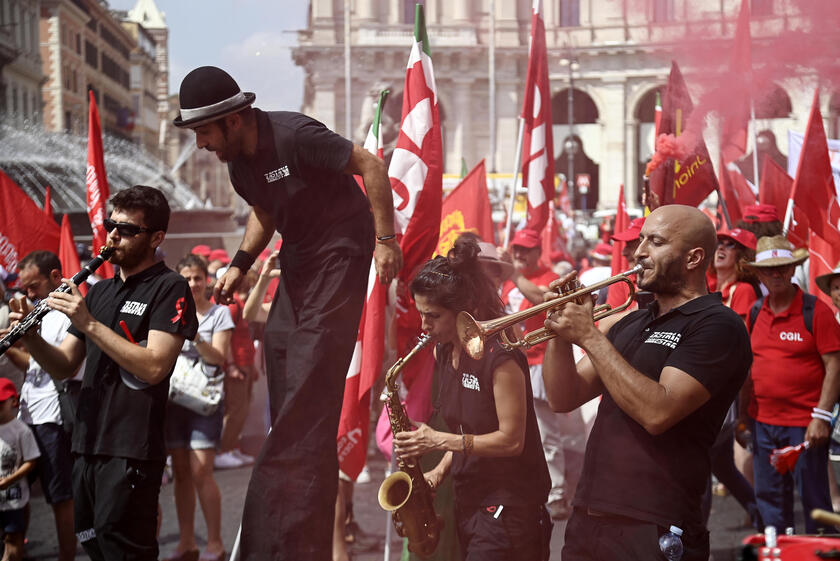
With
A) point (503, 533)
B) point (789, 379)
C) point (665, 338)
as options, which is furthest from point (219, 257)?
point (665, 338)

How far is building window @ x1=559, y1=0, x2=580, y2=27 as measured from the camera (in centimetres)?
4844

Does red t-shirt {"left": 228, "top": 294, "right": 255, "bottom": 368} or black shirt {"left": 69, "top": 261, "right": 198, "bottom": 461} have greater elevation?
black shirt {"left": 69, "top": 261, "right": 198, "bottom": 461}

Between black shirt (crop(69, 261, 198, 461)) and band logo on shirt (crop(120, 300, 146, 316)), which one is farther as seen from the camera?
band logo on shirt (crop(120, 300, 146, 316))

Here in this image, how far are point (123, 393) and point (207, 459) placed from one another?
2.07 meters

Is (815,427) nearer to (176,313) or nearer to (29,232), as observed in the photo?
(176,313)

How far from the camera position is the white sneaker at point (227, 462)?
8.39m

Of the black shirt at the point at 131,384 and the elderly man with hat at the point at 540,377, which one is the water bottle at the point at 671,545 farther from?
the elderly man with hat at the point at 540,377

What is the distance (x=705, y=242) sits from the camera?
335 cm

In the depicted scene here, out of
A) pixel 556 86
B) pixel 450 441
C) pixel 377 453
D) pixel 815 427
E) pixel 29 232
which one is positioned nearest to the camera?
pixel 450 441

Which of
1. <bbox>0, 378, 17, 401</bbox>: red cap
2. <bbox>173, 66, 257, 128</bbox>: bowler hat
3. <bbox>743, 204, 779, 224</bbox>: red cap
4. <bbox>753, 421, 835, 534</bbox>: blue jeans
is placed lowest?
<bbox>753, 421, 835, 534</bbox>: blue jeans

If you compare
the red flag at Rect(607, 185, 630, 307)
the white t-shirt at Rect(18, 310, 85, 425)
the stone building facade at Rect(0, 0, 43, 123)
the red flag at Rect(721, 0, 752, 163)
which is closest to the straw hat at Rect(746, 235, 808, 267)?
the red flag at Rect(607, 185, 630, 307)

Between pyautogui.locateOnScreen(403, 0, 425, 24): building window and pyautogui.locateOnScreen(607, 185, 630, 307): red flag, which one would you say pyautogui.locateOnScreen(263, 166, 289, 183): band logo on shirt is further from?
pyautogui.locateOnScreen(403, 0, 425, 24): building window

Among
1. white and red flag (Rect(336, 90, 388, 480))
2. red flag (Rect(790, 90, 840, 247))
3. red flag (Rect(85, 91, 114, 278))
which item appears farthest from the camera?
red flag (Rect(85, 91, 114, 278))

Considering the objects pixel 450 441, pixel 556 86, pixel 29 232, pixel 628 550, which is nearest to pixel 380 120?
pixel 29 232
